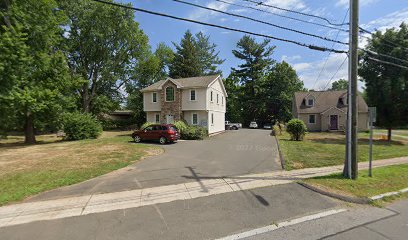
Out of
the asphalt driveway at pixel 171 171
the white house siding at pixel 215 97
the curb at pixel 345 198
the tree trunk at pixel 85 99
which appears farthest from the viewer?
the tree trunk at pixel 85 99

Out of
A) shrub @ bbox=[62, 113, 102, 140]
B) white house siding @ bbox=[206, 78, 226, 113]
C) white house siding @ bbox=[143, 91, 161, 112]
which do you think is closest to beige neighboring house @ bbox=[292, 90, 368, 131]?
white house siding @ bbox=[206, 78, 226, 113]

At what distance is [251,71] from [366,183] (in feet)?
161

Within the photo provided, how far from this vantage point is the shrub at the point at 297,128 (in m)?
20.6

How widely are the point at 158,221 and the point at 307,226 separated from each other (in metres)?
3.30

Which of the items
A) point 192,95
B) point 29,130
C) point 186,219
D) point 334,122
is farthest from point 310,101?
point 29,130

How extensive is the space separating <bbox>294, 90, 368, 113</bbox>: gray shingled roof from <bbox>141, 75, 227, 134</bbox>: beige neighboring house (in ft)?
55.3

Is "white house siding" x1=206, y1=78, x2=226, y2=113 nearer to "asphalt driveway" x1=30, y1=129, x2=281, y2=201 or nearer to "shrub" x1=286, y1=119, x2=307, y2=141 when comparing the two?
"shrub" x1=286, y1=119, x2=307, y2=141

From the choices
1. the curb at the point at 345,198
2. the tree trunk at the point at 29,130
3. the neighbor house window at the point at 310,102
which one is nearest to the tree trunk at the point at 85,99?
the tree trunk at the point at 29,130

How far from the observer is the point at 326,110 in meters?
33.5

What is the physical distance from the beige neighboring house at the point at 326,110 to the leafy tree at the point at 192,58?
876 inches

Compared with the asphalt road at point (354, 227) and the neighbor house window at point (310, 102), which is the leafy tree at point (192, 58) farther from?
the asphalt road at point (354, 227)

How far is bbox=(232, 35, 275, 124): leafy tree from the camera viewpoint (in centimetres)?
5272

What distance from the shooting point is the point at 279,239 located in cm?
429

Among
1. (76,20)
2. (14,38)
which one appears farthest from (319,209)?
(76,20)
